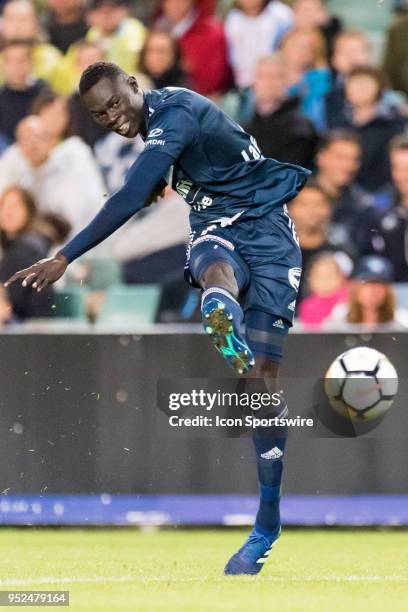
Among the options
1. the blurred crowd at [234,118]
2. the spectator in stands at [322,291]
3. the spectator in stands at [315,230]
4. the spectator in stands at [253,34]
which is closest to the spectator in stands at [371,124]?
the blurred crowd at [234,118]

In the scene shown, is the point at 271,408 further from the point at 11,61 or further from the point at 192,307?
the point at 11,61

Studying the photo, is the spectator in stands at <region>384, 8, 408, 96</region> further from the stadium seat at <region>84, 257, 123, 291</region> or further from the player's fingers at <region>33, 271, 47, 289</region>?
the player's fingers at <region>33, 271, 47, 289</region>

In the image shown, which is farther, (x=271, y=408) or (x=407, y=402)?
(x=407, y=402)

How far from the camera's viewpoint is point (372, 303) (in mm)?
7801

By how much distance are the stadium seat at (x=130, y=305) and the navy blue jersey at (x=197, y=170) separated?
290 centimetres

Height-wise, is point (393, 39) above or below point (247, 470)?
above

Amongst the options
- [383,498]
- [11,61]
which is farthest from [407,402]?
[11,61]

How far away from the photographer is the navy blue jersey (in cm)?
528

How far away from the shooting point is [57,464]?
737cm

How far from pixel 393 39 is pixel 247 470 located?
417 centimetres

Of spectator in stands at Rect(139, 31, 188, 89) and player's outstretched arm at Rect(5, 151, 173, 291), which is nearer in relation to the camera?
player's outstretched arm at Rect(5, 151, 173, 291)

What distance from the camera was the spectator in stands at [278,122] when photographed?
9266 mm

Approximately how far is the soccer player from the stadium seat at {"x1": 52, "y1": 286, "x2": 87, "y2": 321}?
2.64 m

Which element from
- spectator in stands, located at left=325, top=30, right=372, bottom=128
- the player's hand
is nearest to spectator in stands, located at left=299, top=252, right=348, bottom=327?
spectator in stands, located at left=325, top=30, right=372, bottom=128
